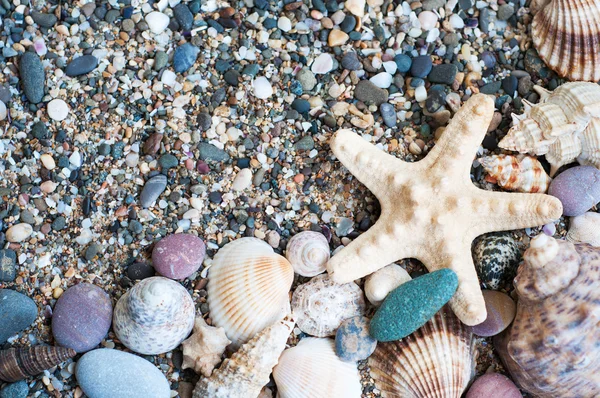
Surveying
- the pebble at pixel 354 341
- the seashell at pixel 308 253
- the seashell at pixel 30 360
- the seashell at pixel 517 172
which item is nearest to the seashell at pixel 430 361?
the pebble at pixel 354 341

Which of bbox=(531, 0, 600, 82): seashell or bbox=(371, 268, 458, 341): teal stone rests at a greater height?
bbox=(531, 0, 600, 82): seashell

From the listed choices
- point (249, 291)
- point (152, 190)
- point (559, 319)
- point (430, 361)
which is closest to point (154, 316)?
point (249, 291)

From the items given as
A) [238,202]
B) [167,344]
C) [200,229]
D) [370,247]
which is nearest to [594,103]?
[370,247]

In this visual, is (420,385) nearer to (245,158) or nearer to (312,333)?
(312,333)

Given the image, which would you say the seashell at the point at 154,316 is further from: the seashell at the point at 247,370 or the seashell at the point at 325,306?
the seashell at the point at 325,306

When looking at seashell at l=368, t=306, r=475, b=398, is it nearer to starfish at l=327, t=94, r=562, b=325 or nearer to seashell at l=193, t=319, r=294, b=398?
starfish at l=327, t=94, r=562, b=325

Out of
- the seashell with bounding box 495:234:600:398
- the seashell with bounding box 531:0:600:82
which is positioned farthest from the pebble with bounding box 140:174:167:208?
the seashell with bounding box 531:0:600:82

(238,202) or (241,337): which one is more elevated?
(238,202)
